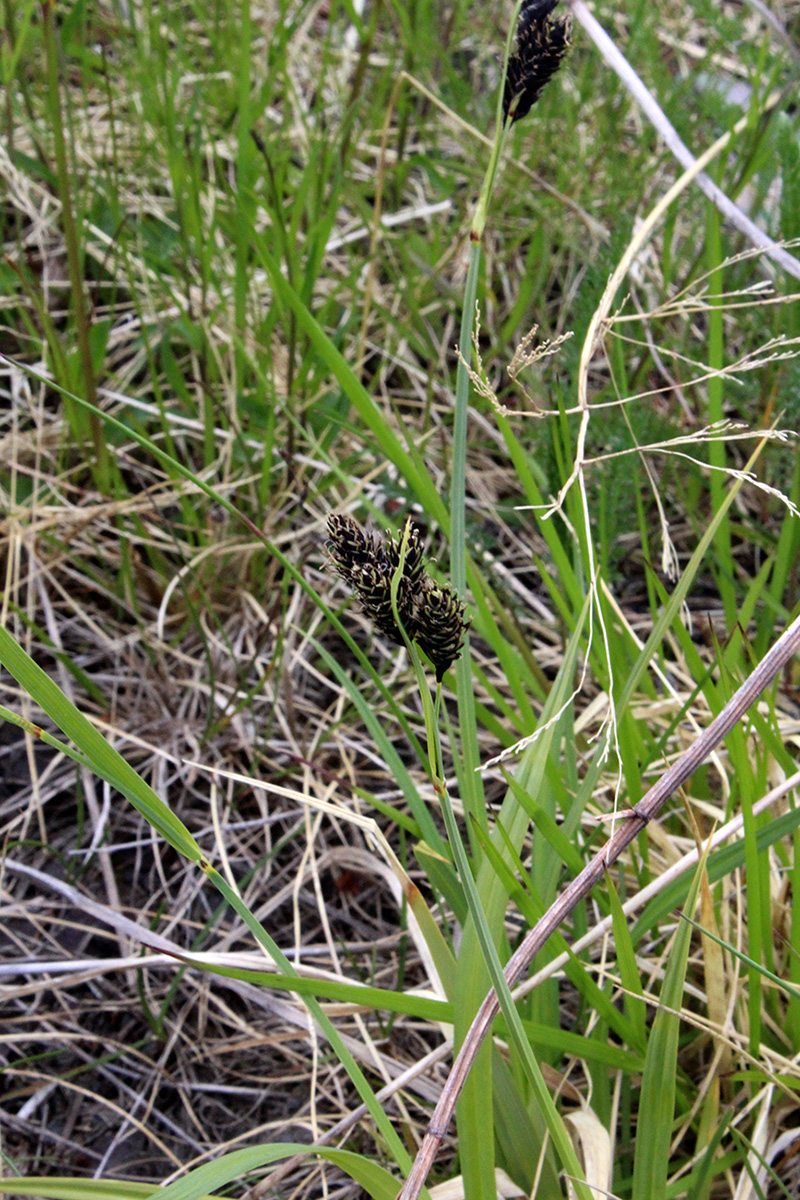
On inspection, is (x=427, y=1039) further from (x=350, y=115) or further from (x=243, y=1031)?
(x=350, y=115)

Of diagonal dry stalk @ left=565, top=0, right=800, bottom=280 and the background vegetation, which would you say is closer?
the background vegetation

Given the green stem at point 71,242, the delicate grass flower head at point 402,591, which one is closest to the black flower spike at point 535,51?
the delicate grass flower head at point 402,591

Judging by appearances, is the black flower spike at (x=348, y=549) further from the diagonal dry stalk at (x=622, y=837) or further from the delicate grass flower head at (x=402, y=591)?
the diagonal dry stalk at (x=622, y=837)

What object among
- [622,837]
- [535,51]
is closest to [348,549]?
[622,837]

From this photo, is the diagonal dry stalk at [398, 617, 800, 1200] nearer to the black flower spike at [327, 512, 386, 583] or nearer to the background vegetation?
the background vegetation

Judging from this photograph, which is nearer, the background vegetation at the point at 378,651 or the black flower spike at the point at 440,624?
the black flower spike at the point at 440,624

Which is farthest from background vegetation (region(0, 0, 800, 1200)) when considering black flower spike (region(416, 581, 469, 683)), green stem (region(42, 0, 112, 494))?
black flower spike (region(416, 581, 469, 683))

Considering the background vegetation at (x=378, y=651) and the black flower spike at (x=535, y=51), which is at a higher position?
the black flower spike at (x=535, y=51)
